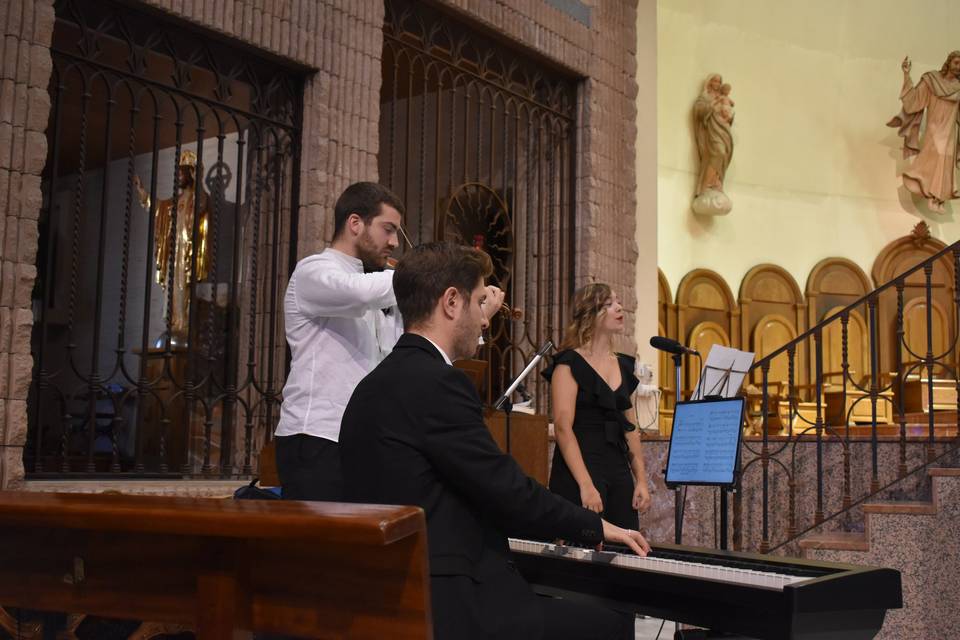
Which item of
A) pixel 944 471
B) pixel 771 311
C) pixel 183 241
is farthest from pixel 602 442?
pixel 771 311

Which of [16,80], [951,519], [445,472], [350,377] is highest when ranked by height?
[16,80]

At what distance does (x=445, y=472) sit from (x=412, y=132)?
19.3 feet

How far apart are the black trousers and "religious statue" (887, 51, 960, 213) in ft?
35.1

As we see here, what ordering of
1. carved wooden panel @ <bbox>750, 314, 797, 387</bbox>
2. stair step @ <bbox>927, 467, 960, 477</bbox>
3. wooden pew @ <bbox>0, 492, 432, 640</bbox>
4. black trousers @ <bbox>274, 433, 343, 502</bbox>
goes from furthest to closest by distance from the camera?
carved wooden panel @ <bbox>750, 314, 797, 387</bbox>
stair step @ <bbox>927, 467, 960, 477</bbox>
black trousers @ <bbox>274, 433, 343, 502</bbox>
wooden pew @ <bbox>0, 492, 432, 640</bbox>

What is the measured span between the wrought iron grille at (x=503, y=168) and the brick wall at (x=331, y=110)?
0.55 ft

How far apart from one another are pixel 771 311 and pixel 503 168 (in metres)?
5.45

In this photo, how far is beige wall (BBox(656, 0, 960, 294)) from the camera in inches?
453

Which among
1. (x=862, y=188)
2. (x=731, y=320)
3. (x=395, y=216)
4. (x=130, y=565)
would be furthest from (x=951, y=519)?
(x=862, y=188)

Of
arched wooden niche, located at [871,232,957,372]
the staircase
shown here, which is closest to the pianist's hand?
the staircase

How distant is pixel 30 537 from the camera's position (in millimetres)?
1771

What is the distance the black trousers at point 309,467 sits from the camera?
290 cm

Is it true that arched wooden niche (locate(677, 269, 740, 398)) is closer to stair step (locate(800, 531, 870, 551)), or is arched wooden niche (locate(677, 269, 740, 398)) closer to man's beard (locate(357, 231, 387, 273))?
Answer: stair step (locate(800, 531, 870, 551))

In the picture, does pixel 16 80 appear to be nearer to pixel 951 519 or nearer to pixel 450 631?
pixel 450 631

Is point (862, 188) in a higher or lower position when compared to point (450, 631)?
higher
